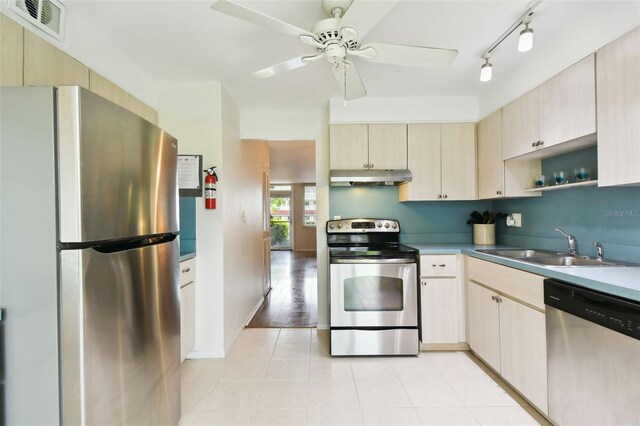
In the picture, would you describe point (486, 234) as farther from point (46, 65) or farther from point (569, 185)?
point (46, 65)

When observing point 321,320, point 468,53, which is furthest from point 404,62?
point 321,320

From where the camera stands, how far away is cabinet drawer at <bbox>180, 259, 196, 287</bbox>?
221 centimetres

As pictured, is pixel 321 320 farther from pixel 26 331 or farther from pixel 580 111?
pixel 580 111

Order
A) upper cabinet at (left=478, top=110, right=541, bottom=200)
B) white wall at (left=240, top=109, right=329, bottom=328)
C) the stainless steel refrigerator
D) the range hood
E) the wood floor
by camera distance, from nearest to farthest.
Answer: the stainless steel refrigerator → upper cabinet at (left=478, top=110, right=541, bottom=200) → the range hood → white wall at (left=240, top=109, right=329, bottom=328) → the wood floor

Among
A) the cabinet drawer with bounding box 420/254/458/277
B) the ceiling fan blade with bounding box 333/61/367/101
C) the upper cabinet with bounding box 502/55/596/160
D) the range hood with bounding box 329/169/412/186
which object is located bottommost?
the cabinet drawer with bounding box 420/254/458/277

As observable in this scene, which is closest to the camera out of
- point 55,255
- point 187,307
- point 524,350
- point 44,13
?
point 55,255

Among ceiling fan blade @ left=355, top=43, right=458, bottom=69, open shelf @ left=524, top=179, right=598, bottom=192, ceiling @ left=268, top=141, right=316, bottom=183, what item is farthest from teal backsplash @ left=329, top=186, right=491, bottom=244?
ceiling @ left=268, top=141, right=316, bottom=183

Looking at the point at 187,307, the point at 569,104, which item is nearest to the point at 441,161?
the point at 569,104

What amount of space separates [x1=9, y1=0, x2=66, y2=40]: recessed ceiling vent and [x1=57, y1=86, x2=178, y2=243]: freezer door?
81 centimetres

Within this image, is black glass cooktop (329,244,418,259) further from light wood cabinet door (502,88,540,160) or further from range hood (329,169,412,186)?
light wood cabinet door (502,88,540,160)

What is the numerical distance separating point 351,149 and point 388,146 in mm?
366

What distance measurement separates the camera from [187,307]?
7.52 ft

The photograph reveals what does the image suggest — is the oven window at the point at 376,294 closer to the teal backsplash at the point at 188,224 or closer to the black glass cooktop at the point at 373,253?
the black glass cooktop at the point at 373,253

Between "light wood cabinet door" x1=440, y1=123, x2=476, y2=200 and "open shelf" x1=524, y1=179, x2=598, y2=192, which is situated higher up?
"light wood cabinet door" x1=440, y1=123, x2=476, y2=200
